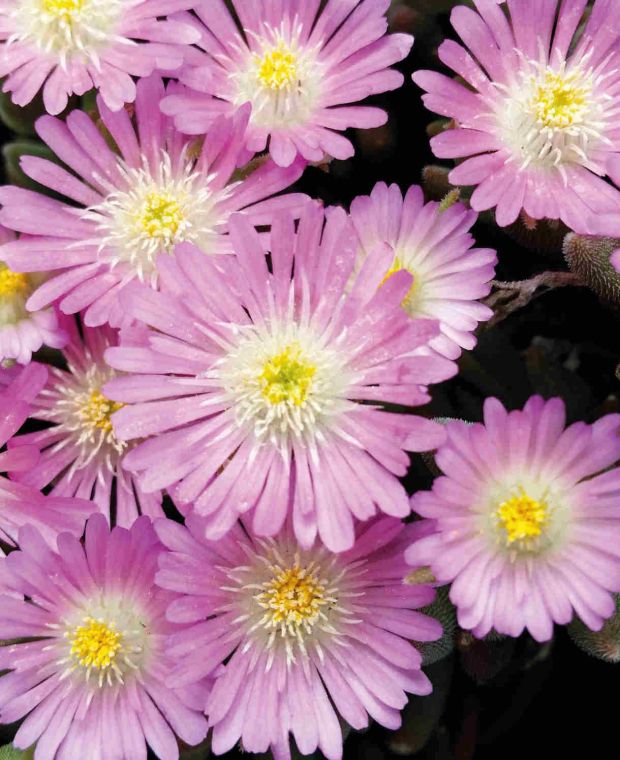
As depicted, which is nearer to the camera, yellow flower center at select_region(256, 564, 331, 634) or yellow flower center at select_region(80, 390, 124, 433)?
yellow flower center at select_region(256, 564, 331, 634)

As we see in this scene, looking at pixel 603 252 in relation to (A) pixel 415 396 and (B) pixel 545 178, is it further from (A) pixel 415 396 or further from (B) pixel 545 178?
(A) pixel 415 396

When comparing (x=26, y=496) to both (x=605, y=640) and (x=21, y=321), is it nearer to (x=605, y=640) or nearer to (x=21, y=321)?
(x=21, y=321)

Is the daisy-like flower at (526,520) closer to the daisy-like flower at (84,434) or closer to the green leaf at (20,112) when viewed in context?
the daisy-like flower at (84,434)

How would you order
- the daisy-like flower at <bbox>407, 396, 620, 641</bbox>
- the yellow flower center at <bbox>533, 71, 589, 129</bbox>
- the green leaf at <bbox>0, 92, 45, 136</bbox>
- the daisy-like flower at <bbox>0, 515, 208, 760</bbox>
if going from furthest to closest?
the green leaf at <bbox>0, 92, 45, 136</bbox>
the yellow flower center at <bbox>533, 71, 589, 129</bbox>
the daisy-like flower at <bbox>0, 515, 208, 760</bbox>
the daisy-like flower at <bbox>407, 396, 620, 641</bbox>

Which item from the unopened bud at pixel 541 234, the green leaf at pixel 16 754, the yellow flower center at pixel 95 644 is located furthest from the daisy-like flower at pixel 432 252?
the green leaf at pixel 16 754

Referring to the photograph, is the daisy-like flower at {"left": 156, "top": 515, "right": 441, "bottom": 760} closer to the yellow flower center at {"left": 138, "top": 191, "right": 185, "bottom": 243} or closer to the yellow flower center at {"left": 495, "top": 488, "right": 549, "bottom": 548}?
the yellow flower center at {"left": 495, "top": 488, "right": 549, "bottom": 548}

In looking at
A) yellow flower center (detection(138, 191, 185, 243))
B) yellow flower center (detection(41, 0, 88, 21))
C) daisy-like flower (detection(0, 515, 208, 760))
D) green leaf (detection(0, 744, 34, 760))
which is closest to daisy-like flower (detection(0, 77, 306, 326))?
yellow flower center (detection(138, 191, 185, 243))
